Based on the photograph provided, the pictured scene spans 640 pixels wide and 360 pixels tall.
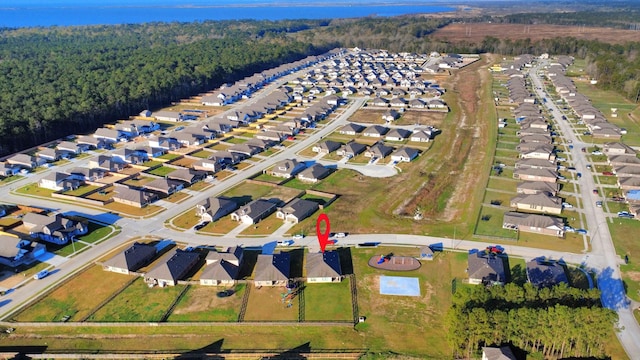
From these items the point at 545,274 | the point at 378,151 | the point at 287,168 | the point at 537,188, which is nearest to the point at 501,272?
the point at 545,274

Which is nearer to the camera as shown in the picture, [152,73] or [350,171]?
[350,171]

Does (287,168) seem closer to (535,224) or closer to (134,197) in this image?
(134,197)

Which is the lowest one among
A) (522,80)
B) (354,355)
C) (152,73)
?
(354,355)

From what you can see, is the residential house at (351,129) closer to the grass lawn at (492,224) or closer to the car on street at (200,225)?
the grass lawn at (492,224)

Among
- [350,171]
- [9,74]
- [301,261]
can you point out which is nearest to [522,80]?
[350,171]

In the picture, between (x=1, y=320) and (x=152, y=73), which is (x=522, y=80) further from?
(x=1, y=320)

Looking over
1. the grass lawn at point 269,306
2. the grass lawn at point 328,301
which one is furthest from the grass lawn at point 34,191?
the grass lawn at point 328,301
